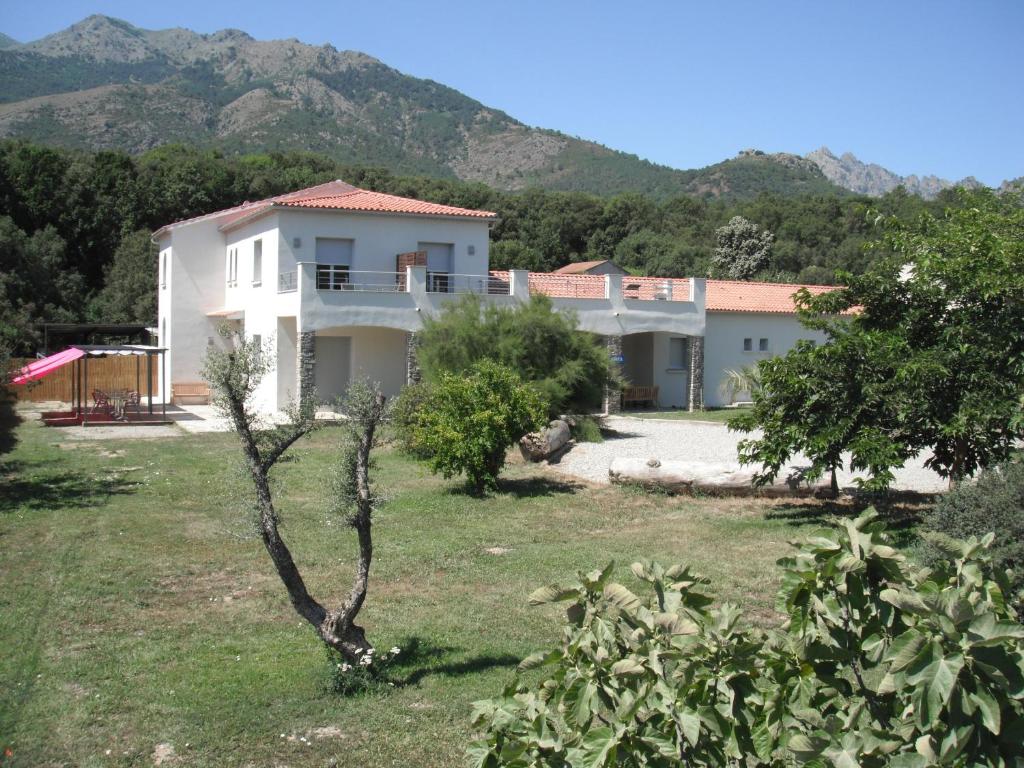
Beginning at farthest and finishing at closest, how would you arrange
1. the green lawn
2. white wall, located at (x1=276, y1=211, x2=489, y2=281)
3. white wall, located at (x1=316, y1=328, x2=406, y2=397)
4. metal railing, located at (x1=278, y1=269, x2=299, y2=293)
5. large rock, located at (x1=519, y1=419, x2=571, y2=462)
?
white wall, located at (x1=316, y1=328, x2=406, y2=397), the green lawn, white wall, located at (x1=276, y1=211, x2=489, y2=281), metal railing, located at (x1=278, y1=269, x2=299, y2=293), large rock, located at (x1=519, y1=419, x2=571, y2=462)

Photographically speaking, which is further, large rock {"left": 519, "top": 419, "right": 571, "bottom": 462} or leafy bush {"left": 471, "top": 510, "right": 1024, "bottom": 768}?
large rock {"left": 519, "top": 419, "right": 571, "bottom": 462}

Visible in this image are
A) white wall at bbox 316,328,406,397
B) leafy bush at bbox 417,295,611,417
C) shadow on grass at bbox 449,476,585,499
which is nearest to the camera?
shadow on grass at bbox 449,476,585,499

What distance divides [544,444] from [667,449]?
128 inches

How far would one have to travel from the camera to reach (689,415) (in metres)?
28.7

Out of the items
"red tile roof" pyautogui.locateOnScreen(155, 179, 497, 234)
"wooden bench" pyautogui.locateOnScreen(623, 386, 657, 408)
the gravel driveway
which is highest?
"red tile roof" pyautogui.locateOnScreen(155, 179, 497, 234)

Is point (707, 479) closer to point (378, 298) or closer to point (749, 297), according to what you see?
point (378, 298)

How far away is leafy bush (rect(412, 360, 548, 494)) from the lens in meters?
14.9

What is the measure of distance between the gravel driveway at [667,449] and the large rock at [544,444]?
326 millimetres

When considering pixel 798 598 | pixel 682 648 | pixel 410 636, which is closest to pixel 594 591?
pixel 682 648

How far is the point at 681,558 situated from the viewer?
1046 cm

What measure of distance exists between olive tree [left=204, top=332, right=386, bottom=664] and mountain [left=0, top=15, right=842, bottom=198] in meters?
92.0

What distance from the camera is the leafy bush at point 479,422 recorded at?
48.9ft

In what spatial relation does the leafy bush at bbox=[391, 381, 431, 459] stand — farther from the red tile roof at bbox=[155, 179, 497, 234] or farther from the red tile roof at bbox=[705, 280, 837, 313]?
the red tile roof at bbox=[705, 280, 837, 313]

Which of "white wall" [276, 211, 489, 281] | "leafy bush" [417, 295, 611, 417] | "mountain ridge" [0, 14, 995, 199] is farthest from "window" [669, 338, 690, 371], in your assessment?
"mountain ridge" [0, 14, 995, 199]
